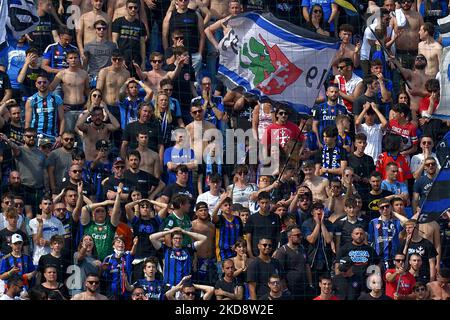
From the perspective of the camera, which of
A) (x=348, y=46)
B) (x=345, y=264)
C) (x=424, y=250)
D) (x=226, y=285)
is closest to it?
(x=226, y=285)

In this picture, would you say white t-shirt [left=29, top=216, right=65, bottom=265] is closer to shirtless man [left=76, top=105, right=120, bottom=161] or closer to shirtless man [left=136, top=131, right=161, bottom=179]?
shirtless man [left=76, top=105, right=120, bottom=161]

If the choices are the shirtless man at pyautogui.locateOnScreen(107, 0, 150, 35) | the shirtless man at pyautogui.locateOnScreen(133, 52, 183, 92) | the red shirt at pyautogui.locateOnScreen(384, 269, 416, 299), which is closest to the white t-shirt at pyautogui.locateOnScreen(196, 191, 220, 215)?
the shirtless man at pyautogui.locateOnScreen(133, 52, 183, 92)

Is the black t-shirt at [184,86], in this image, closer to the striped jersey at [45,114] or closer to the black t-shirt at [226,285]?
the striped jersey at [45,114]

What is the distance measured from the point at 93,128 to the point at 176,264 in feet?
7.39

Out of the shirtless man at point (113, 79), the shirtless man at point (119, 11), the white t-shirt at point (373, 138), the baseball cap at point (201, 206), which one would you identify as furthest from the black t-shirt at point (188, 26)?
the baseball cap at point (201, 206)

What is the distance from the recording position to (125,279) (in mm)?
24688

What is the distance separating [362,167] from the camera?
86.3 feet

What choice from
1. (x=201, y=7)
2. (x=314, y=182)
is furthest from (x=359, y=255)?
(x=201, y=7)

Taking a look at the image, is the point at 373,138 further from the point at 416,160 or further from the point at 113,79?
the point at 113,79

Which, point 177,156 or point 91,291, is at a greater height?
point 177,156

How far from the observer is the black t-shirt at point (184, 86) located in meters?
27.0

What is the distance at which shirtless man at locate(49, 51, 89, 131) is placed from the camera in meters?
Result: 26.8

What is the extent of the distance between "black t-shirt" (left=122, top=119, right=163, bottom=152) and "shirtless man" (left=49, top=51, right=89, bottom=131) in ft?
2.15
